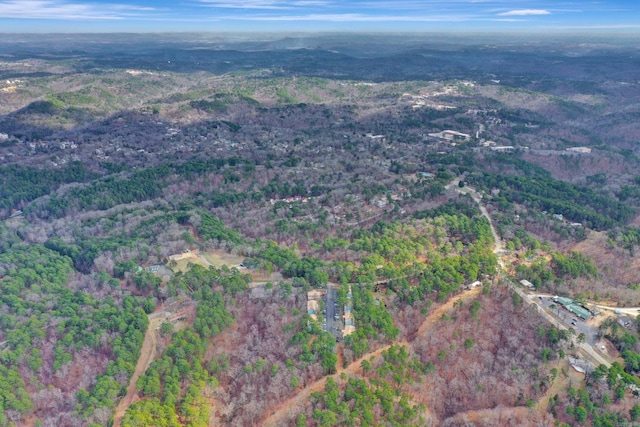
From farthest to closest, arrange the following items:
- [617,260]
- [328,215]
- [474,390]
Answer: [328,215] → [617,260] → [474,390]

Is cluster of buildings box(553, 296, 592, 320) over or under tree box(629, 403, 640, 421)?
over

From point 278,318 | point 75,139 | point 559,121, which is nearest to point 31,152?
point 75,139

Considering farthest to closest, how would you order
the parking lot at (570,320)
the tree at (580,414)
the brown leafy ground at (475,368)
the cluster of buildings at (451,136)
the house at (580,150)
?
the cluster of buildings at (451,136), the house at (580,150), the parking lot at (570,320), the brown leafy ground at (475,368), the tree at (580,414)

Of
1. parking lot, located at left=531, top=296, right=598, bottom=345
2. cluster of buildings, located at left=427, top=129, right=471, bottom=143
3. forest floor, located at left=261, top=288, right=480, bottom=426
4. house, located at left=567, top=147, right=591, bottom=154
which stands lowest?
forest floor, located at left=261, top=288, right=480, bottom=426

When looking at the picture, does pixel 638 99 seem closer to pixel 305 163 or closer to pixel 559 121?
pixel 559 121

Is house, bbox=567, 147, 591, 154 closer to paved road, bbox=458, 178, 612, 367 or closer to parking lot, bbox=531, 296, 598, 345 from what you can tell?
paved road, bbox=458, 178, 612, 367

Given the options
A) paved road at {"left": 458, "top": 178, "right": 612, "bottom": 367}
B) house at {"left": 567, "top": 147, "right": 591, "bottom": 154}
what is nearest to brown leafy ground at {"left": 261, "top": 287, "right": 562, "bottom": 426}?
paved road at {"left": 458, "top": 178, "right": 612, "bottom": 367}

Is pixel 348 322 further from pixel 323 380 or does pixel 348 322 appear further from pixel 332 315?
pixel 323 380

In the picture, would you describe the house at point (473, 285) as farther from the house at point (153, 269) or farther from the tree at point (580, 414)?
the house at point (153, 269)

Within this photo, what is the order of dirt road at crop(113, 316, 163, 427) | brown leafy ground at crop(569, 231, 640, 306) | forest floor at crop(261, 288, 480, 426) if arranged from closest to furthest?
1. dirt road at crop(113, 316, 163, 427)
2. forest floor at crop(261, 288, 480, 426)
3. brown leafy ground at crop(569, 231, 640, 306)

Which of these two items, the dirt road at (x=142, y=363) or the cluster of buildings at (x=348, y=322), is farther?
the cluster of buildings at (x=348, y=322)

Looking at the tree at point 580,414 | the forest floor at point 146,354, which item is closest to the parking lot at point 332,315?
the forest floor at point 146,354
